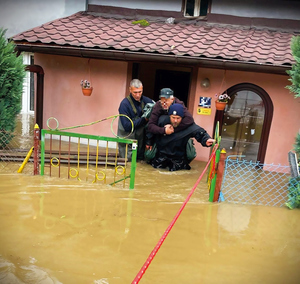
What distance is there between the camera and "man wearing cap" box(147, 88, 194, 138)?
5.90 m

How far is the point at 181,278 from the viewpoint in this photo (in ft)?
9.36

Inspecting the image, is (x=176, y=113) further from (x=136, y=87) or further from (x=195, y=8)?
(x=195, y=8)

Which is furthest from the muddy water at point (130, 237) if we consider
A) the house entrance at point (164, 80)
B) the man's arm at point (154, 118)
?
the house entrance at point (164, 80)

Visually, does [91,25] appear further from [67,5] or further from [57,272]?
[57,272]

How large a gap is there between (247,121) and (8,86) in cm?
564

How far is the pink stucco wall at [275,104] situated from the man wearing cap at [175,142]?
61.6 inches

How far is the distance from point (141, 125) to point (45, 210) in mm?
3177

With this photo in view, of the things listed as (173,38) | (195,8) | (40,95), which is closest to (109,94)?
(40,95)

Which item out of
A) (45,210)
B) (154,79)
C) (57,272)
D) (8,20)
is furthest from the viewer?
(154,79)

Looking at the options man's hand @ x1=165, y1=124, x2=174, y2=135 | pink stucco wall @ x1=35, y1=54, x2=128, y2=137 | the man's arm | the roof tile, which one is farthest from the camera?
pink stucco wall @ x1=35, y1=54, x2=128, y2=137

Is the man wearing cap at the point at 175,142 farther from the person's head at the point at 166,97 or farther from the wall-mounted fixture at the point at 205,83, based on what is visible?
the wall-mounted fixture at the point at 205,83

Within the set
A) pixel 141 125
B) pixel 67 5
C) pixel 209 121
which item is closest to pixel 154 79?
pixel 67 5

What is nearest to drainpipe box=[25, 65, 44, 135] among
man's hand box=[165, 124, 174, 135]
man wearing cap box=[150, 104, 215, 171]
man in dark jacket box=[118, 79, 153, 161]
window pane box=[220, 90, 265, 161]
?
man in dark jacket box=[118, 79, 153, 161]

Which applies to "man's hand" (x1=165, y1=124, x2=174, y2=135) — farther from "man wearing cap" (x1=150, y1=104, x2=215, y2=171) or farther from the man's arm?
the man's arm
